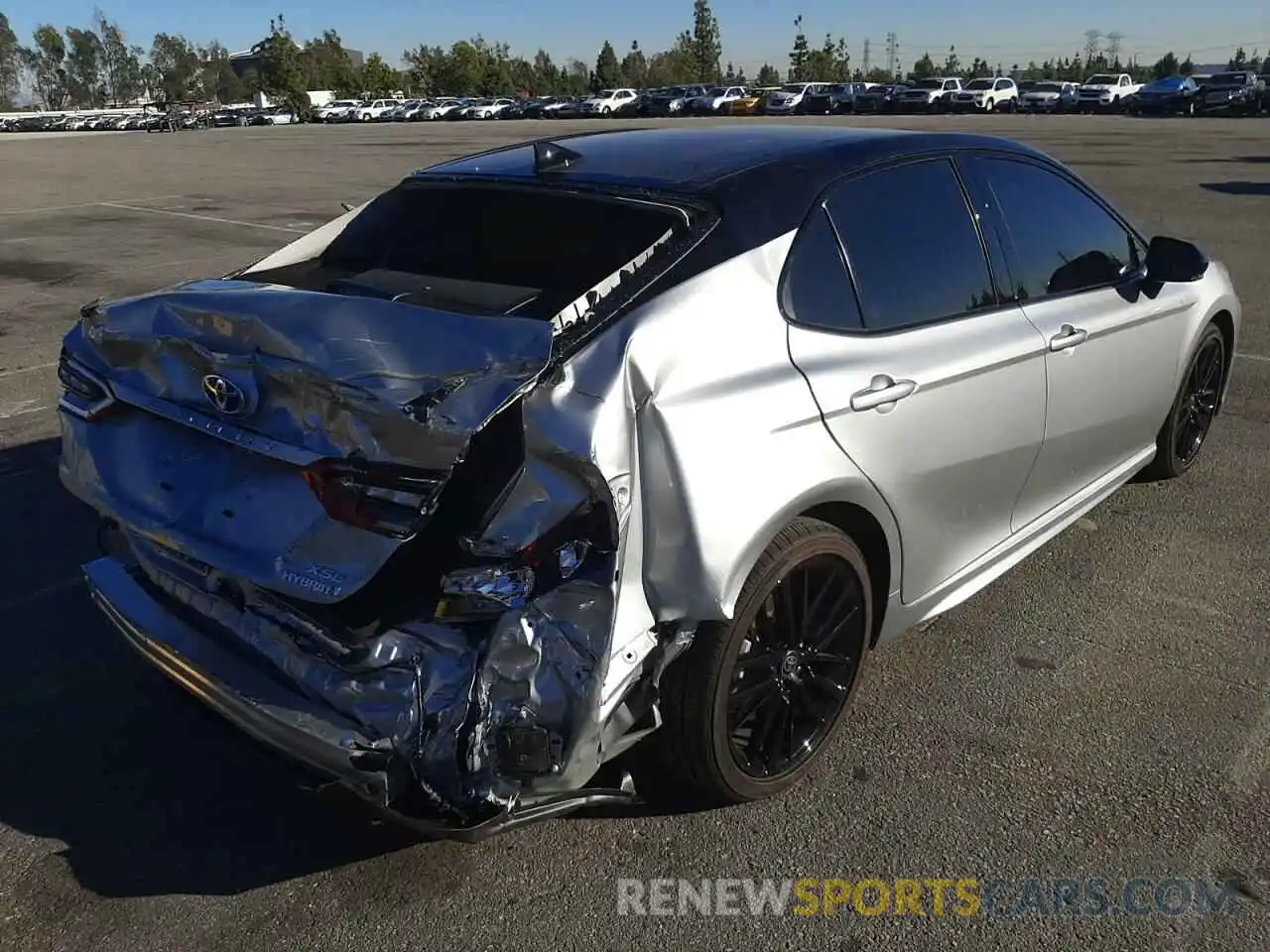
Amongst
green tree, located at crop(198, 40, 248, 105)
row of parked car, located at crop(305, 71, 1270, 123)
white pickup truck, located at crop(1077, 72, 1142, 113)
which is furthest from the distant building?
white pickup truck, located at crop(1077, 72, 1142, 113)

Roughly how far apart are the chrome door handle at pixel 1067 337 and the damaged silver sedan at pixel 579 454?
32mm

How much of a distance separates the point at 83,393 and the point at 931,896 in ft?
8.71

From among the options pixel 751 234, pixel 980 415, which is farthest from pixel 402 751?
pixel 980 415

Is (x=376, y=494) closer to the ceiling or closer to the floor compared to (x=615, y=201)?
closer to the floor

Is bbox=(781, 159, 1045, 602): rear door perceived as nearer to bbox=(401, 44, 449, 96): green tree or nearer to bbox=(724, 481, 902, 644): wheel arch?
bbox=(724, 481, 902, 644): wheel arch

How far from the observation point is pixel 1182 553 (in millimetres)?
4473

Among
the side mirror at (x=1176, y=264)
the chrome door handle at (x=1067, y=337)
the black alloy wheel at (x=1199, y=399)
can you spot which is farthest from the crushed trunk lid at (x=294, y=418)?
the black alloy wheel at (x=1199, y=399)

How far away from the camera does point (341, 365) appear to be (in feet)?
7.92

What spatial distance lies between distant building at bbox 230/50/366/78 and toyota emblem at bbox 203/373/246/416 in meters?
119

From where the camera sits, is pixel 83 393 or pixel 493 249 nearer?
pixel 83 393

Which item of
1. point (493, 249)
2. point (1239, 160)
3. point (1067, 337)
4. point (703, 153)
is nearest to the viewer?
point (493, 249)

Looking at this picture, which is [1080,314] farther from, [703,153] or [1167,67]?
[1167,67]

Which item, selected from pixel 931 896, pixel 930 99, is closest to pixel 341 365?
pixel 931 896

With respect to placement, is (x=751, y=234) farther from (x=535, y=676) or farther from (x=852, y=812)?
(x=852, y=812)
